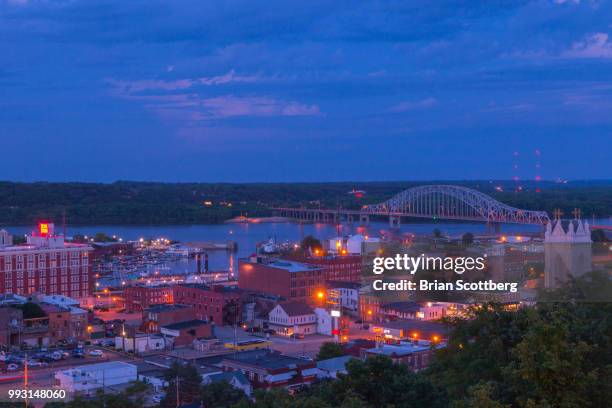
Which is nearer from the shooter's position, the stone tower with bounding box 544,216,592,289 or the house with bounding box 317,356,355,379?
the house with bounding box 317,356,355,379

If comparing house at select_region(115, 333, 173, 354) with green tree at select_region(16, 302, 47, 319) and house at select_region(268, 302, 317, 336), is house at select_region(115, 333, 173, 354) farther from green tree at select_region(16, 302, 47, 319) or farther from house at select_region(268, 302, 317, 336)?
house at select_region(268, 302, 317, 336)

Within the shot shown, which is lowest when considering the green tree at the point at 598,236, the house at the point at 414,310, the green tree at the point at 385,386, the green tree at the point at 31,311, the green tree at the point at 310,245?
the house at the point at 414,310

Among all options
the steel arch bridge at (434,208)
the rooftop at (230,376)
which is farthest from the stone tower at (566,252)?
the steel arch bridge at (434,208)

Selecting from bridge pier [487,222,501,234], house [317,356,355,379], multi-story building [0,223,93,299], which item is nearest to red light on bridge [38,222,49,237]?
multi-story building [0,223,93,299]

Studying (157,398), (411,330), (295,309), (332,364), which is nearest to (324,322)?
(295,309)

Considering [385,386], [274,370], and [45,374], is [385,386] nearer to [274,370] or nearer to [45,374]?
[274,370]

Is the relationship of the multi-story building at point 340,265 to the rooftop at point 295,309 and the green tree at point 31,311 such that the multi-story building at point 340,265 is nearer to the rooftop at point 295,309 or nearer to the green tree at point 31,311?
the rooftop at point 295,309
